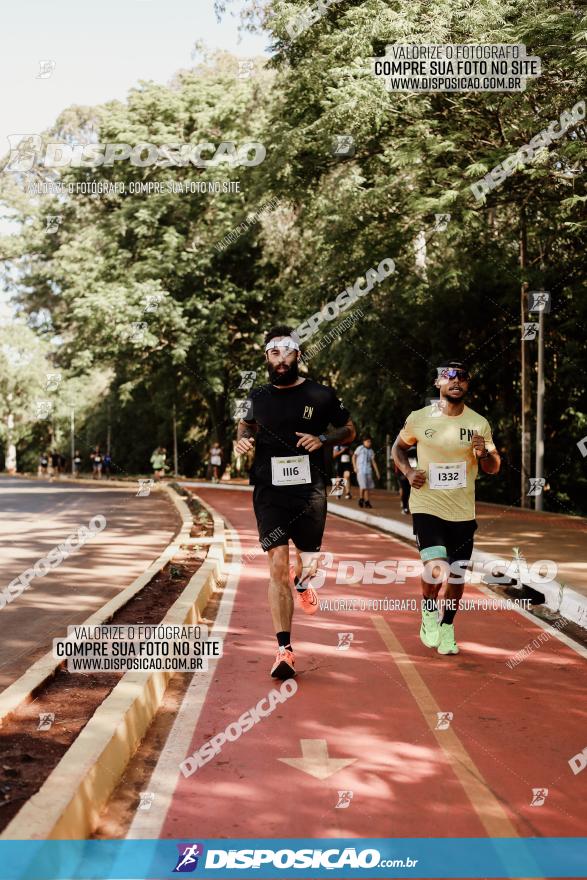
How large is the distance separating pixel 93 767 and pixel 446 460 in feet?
12.5

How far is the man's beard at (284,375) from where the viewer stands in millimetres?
6789

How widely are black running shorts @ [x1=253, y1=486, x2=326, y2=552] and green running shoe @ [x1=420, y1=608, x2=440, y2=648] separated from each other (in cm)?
127

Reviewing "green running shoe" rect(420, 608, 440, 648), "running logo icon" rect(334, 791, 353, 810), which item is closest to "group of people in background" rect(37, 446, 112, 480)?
"green running shoe" rect(420, 608, 440, 648)

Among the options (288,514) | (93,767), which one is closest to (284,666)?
(288,514)

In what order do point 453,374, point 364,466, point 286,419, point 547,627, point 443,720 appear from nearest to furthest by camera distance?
point 443,720 < point 286,419 < point 453,374 < point 547,627 < point 364,466

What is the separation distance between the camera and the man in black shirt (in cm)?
677

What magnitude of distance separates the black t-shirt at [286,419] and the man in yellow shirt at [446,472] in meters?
0.82

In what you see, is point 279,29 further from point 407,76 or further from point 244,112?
point 244,112

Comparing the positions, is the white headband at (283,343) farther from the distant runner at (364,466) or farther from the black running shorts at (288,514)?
the distant runner at (364,466)

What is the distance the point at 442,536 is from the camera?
746cm

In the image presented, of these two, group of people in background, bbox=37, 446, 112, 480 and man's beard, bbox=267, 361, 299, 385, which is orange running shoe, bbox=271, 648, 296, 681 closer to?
man's beard, bbox=267, 361, 299, 385

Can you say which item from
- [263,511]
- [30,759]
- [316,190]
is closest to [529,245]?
[316,190]

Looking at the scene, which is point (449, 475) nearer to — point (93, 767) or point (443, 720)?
point (443, 720)

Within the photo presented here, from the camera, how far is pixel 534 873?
12.6ft
